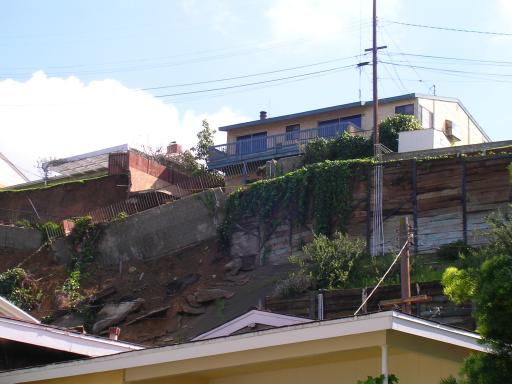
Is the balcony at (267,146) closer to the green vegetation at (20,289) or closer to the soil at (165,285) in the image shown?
the soil at (165,285)

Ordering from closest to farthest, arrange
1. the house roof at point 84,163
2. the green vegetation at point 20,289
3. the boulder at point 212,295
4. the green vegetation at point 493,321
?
the green vegetation at point 493,321 → the boulder at point 212,295 → the green vegetation at point 20,289 → the house roof at point 84,163

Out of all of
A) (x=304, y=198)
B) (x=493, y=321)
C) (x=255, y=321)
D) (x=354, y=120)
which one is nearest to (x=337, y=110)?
(x=354, y=120)

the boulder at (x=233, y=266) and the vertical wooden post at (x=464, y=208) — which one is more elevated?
the vertical wooden post at (x=464, y=208)

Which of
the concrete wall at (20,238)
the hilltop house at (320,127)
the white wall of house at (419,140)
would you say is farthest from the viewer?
the hilltop house at (320,127)

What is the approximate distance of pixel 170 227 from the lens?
38625 millimetres

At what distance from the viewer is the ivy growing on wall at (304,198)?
114ft

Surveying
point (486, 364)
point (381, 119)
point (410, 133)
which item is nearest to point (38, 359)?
point (486, 364)

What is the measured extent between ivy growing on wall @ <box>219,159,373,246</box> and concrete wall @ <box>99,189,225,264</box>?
2.51ft

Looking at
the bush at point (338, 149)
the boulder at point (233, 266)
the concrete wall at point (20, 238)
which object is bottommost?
the boulder at point (233, 266)

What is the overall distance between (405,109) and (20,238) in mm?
18623

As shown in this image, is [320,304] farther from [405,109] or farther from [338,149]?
[405,109]

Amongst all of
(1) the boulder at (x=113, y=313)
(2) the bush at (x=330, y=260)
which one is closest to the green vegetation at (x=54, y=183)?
(1) the boulder at (x=113, y=313)

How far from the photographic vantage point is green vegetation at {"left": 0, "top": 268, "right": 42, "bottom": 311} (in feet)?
124

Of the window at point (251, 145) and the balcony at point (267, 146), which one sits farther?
the window at point (251, 145)
